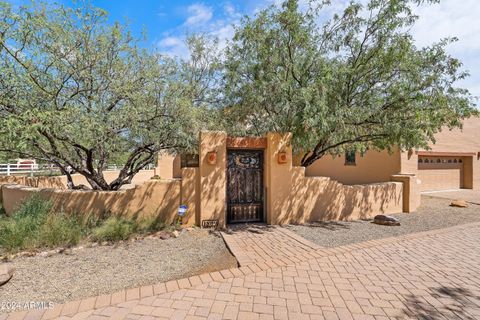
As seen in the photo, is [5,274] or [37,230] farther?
[37,230]

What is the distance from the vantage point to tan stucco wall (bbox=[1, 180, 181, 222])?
271 inches

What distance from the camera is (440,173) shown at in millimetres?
15688

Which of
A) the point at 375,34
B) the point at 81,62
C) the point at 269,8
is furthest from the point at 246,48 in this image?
the point at 81,62

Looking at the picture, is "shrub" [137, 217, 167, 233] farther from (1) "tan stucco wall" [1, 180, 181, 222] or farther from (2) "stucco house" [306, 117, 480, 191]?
(2) "stucco house" [306, 117, 480, 191]

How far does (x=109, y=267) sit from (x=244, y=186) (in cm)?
413

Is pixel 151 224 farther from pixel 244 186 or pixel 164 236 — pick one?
pixel 244 186

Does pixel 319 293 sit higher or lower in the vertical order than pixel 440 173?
lower

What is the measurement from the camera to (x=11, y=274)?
417 centimetres

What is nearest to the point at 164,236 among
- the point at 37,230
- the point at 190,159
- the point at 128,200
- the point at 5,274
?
the point at 128,200

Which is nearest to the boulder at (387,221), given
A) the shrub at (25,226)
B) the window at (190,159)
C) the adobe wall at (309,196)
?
the adobe wall at (309,196)

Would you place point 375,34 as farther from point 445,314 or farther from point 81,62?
point 81,62

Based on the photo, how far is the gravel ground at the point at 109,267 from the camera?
12.7 feet

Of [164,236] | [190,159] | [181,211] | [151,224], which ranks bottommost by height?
[164,236]

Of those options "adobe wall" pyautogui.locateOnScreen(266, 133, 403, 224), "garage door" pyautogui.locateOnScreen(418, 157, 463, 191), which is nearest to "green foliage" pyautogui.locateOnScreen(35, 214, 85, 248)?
"adobe wall" pyautogui.locateOnScreen(266, 133, 403, 224)
